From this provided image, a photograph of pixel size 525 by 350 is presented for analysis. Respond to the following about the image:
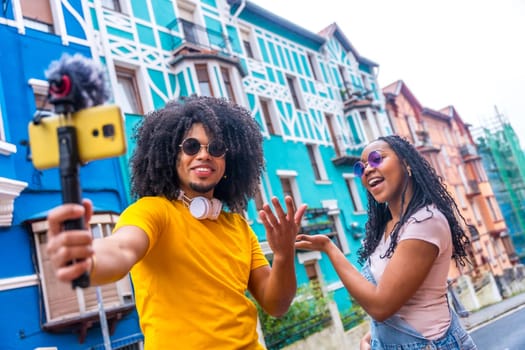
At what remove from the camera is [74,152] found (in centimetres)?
126

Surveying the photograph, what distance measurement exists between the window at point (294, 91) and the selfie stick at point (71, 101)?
1740 centimetres

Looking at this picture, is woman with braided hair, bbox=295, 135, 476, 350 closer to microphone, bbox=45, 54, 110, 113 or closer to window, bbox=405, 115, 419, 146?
microphone, bbox=45, 54, 110, 113

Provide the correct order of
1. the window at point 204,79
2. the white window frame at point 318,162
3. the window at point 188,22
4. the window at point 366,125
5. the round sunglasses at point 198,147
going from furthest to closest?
1. the window at point 366,125
2. the white window frame at point 318,162
3. the window at point 188,22
4. the window at point 204,79
5. the round sunglasses at point 198,147

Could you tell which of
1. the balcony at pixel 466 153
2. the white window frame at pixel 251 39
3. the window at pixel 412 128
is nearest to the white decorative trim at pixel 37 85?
the white window frame at pixel 251 39

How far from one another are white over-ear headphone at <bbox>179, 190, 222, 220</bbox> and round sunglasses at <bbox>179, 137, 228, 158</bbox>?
0.24m

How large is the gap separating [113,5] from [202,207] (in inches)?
452

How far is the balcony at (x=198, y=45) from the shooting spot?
12805 millimetres

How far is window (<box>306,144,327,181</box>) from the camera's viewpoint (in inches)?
709

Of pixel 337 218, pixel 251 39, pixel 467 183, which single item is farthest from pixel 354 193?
pixel 467 183

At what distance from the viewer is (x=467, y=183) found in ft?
110

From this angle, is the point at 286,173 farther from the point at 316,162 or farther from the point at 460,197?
the point at 460,197

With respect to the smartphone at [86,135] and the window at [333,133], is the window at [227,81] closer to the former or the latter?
the window at [333,133]

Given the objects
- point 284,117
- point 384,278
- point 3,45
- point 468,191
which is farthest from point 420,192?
point 468,191

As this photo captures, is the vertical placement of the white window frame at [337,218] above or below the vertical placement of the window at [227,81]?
below
